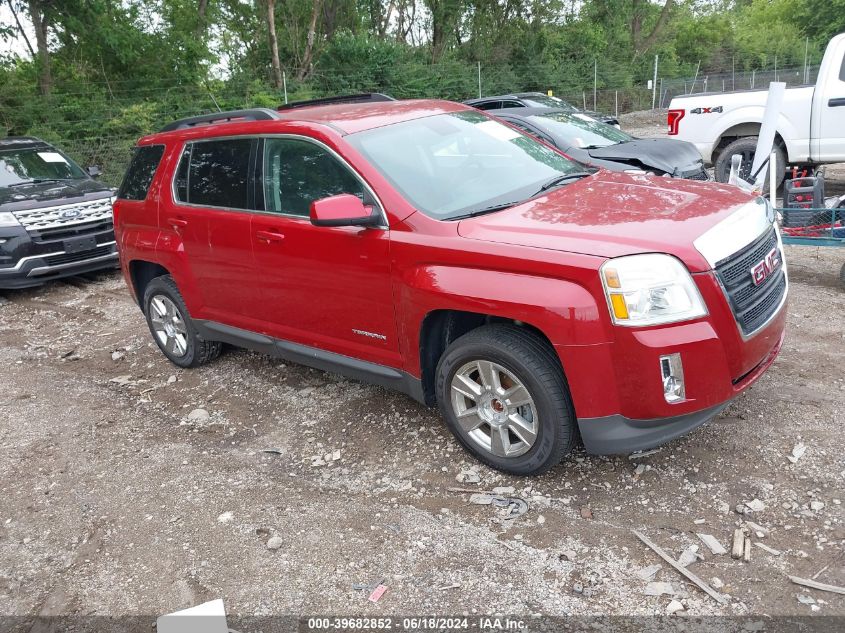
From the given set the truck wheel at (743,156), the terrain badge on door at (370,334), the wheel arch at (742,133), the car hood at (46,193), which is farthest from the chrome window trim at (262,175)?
the wheel arch at (742,133)

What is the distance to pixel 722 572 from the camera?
9.34 ft

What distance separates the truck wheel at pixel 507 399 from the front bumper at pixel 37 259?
646 centimetres

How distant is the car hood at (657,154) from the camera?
7.91 m

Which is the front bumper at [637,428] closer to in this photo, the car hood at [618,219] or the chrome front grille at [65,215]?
the car hood at [618,219]

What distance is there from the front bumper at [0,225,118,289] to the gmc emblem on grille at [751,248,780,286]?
7680 millimetres

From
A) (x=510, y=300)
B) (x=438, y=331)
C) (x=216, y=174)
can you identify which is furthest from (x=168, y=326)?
(x=510, y=300)

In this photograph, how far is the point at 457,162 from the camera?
13.4 feet

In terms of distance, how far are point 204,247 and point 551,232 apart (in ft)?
8.63

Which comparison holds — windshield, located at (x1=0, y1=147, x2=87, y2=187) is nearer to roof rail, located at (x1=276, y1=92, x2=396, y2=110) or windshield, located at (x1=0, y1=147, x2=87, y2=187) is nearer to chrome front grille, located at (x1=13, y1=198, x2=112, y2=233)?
chrome front grille, located at (x1=13, y1=198, x2=112, y2=233)

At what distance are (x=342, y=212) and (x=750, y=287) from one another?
2020mm

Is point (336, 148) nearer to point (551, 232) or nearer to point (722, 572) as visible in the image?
point (551, 232)

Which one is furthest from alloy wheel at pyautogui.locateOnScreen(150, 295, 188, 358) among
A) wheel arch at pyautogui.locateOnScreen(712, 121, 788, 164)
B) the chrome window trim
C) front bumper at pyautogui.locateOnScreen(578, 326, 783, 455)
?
wheel arch at pyautogui.locateOnScreen(712, 121, 788, 164)

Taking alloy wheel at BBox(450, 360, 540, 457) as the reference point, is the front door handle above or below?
above

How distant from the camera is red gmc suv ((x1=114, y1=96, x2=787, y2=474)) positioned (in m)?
3.01
